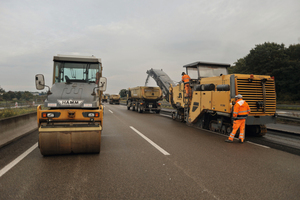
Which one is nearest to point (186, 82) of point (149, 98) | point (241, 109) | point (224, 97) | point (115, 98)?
point (224, 97)

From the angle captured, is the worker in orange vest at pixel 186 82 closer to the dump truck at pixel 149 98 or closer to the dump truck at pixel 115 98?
the dump truck at pixel 149 98

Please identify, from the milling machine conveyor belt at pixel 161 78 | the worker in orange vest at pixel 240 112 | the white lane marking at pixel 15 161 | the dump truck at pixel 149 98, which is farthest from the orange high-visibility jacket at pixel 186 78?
the dump truck at pixel 149 98

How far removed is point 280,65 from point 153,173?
43.8 m

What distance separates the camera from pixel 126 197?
3188mm

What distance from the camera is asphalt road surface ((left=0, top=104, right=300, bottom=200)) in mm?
3344

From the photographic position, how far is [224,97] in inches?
323

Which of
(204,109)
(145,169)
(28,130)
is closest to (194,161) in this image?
(145,169)

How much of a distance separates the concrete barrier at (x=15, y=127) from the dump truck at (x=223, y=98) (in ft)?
25.5

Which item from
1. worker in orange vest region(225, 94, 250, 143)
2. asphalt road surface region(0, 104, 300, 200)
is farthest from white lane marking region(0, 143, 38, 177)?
worker in orange vest region(225, 94, 250, 143)

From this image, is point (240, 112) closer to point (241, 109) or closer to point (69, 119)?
point (241, 109)

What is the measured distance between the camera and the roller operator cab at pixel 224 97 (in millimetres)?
7863

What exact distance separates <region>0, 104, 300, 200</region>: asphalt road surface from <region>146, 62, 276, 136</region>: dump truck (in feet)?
6.63

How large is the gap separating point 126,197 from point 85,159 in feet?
7.50

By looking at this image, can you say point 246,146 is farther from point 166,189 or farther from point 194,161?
point 166,189
